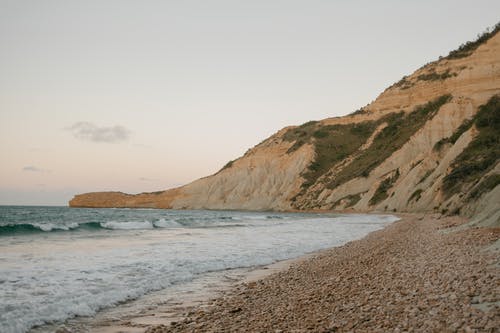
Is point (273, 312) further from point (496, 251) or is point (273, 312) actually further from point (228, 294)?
point (496, 251)

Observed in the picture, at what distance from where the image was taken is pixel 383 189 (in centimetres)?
A: 5881

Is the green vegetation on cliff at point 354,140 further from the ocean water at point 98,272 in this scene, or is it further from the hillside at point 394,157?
the ocean water at point 98,272

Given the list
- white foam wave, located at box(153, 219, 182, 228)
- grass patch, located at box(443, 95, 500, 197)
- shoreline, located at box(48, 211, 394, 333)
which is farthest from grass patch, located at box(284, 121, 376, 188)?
shoreline, located at box(48, 211, 394, 333)

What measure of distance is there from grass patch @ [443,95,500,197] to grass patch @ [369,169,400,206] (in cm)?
1808

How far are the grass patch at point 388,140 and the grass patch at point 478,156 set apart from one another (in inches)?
1005

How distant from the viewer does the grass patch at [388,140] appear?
68.4 meters

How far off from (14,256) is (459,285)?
15.1m

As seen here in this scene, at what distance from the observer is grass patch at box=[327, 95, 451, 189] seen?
68.4m

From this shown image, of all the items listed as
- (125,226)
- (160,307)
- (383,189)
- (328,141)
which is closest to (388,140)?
(383,189)

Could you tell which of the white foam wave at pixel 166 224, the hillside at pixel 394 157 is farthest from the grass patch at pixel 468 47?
the white foam wave at pixel 166 224

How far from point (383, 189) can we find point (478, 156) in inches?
960

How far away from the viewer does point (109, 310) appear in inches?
334

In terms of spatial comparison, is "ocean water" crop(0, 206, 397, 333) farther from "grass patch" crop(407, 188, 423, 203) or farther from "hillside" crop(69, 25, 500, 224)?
"grass patch" crop(407, 188, 423, 203)

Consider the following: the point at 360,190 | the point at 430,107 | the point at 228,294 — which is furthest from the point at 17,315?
the point at 430,107
